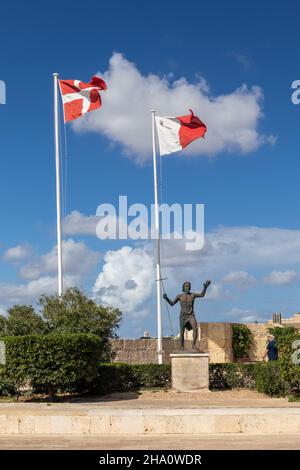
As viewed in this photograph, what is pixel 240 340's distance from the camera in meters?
33.4

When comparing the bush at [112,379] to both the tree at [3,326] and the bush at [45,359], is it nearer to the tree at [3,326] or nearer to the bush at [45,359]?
the bush at [45,359]

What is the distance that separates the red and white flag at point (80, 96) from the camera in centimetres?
2395

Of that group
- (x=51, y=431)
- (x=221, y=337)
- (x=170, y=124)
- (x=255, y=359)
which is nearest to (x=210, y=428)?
(x=51, y=431)

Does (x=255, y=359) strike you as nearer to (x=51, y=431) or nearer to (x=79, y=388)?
(x=79, y=388)

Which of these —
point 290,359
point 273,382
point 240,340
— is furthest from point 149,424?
point 240,340

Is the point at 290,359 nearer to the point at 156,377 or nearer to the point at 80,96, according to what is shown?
the point at 156,377

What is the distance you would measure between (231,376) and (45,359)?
6.74m

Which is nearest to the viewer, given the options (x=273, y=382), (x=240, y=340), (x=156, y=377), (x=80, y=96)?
(x=273, y=382)

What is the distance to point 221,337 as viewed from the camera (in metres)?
31.9

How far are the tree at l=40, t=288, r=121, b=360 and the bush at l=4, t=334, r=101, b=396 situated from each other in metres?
2.84

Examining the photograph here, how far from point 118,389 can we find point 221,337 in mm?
11776

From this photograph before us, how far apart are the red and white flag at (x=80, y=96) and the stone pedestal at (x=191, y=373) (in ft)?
30.8
